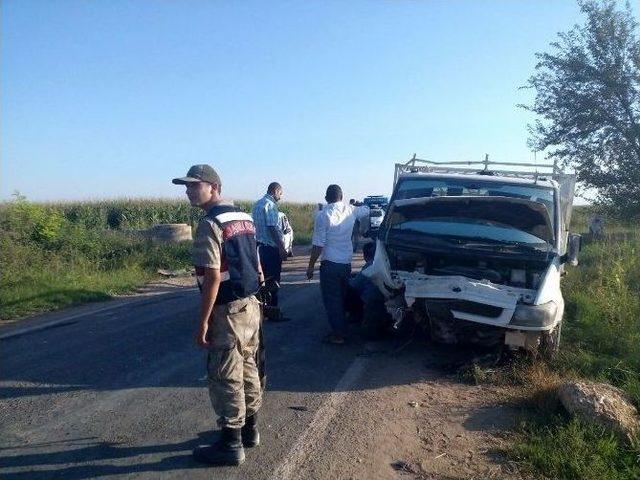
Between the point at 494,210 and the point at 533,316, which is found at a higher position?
the point at 494,210

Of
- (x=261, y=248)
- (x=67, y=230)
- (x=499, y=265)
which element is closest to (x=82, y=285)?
(x=67, y=230)

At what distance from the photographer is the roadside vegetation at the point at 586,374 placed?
155 inches

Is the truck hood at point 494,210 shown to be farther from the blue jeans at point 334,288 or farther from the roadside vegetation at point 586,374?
the roadside vegetation at point 586,374

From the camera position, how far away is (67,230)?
1487cm

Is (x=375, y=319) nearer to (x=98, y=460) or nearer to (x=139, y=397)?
(x=139, y=397)

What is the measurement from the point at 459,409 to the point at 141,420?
2708mm

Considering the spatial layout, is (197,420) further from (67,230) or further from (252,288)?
(67,230)

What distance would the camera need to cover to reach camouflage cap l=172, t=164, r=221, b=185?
3.98 m

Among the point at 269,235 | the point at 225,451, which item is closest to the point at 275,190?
the point at 269,235

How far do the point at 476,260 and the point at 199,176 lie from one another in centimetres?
364

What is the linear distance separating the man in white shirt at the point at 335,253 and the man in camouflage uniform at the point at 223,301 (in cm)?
279

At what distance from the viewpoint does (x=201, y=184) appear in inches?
158

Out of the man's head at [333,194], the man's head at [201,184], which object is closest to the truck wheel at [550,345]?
the man's head at [333,194]

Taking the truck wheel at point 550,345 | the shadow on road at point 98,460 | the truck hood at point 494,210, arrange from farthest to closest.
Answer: the truck hood at point 494,210
the truck wheel at point 550,345
the shadow on road at point 98,460
